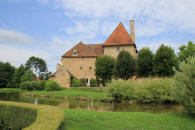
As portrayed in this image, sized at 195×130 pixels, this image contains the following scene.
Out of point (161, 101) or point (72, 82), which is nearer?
point (161, 101)

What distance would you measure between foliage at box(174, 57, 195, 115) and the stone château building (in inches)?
895

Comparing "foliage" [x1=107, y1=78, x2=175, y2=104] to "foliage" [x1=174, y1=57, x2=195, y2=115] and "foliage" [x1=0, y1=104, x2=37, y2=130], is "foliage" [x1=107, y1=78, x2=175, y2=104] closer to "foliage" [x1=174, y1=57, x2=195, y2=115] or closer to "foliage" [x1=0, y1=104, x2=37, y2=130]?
"foliage" [x1=174, y1=57, x2=195, y2=115]

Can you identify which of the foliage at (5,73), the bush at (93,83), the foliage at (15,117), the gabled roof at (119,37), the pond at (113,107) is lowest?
the pond at (113,107)

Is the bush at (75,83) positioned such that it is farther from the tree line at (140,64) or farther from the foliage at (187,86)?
the foliage at (187,86)

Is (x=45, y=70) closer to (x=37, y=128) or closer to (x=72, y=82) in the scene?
(x=72, y=82)

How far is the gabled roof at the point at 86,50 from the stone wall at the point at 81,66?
0.92 meters

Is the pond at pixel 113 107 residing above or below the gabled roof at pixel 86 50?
below

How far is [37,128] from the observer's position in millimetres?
3391

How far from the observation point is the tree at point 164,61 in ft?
82.9

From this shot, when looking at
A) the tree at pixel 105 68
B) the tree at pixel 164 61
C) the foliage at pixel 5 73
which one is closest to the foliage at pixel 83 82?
the tree at pixel 105 68

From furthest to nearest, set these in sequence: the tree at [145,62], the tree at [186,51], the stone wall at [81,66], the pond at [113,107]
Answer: the tree at [186,51]
the stone wall at [81,66]
the tree at [145,62]
the pond at [113,107]

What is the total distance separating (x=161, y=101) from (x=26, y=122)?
16050 mm

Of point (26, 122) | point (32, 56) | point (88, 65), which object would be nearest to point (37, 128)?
point (26, 122)

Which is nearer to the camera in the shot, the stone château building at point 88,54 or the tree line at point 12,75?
the stone château building at point 88,54
